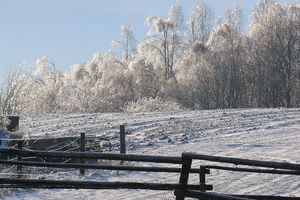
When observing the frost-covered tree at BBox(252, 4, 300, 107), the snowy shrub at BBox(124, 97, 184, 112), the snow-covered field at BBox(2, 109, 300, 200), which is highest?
the frost-covered tree at BBox(252, 4, 300, 107)

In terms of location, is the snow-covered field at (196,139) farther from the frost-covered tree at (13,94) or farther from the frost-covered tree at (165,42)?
the frost-covered tree at (165,42)

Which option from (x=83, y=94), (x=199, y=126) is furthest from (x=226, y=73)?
(x=199, y=126)

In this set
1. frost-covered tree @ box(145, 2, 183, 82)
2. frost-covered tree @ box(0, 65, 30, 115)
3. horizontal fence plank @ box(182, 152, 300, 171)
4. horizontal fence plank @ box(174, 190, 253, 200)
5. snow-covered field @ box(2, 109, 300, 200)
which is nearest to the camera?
horizontal fence plank @ box(174, 190, 253, 200)

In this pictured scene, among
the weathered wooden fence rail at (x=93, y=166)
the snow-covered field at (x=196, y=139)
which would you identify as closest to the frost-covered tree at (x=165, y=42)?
the snow-covered field at (x=196, y=139)

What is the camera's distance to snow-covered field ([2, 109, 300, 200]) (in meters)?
12.6

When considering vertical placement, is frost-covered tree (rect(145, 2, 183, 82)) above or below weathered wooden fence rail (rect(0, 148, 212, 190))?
above

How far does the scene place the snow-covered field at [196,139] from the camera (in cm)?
1261

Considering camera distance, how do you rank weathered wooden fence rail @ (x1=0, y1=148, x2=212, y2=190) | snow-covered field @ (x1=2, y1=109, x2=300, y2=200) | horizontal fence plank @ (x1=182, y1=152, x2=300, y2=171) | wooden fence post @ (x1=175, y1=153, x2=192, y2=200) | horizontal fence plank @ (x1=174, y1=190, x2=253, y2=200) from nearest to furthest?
horizontal fence plank @ (x1=174, y1=190, x2=253, y2=200) < horizontal fence plank @ (x1=182, y1=152, x2=300, y2=171) < wooden fence post @ (x1=175, y1=153, x2=192, y2=200) < weathered wooden fence rail @ (x1=0, y1=148, x2=212, y2=190) < snow-covered field @ (x1=2, y1=109, x2=300, y2=200)

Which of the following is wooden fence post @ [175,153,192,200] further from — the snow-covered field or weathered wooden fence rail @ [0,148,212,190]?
the snow-covered field

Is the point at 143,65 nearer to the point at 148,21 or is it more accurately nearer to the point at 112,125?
the point at 148,21

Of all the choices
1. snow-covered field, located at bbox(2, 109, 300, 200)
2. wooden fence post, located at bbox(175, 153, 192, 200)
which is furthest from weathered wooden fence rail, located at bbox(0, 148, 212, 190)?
snow-covered field, located at bbox(2, 109, 300, 200)

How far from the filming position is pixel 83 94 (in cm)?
4775

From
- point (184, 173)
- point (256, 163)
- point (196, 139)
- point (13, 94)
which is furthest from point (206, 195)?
point (13, 94)

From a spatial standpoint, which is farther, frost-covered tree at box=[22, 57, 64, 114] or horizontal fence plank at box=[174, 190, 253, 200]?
frost-covered tree at box=[22, 57, 64, 114]
